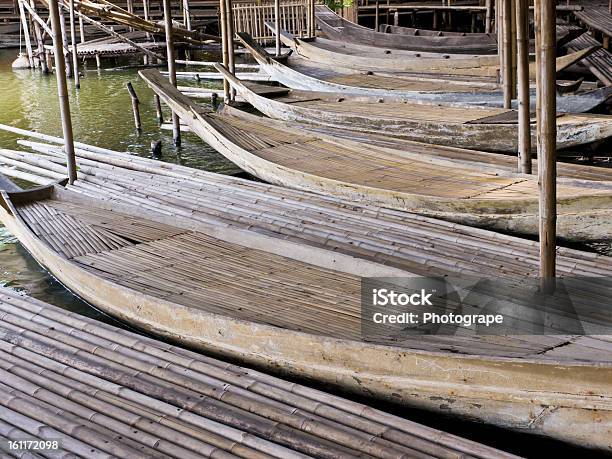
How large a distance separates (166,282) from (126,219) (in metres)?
1.62

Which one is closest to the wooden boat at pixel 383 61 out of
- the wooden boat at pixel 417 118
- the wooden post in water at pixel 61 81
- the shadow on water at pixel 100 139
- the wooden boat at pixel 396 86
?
the wooden boat at pixel 396 86

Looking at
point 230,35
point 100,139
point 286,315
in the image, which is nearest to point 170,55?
point 230,35

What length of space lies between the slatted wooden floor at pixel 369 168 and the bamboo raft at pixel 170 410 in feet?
10.0

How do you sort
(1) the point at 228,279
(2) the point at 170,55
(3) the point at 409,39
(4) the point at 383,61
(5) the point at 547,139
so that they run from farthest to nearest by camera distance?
(3) the point at 409,39 < (4) the point at 383,61 < (2) the point at 170,55 < (1) the point at 228,279 < (5) the point at 547,139

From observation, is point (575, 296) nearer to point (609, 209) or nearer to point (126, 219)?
point (609, 209)

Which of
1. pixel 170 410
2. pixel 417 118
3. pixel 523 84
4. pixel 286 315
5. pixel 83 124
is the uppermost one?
pixel 523 84

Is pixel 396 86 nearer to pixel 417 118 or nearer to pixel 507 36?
pixel 417 118

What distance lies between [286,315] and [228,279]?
0.77m

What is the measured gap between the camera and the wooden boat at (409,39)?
46.2 ft

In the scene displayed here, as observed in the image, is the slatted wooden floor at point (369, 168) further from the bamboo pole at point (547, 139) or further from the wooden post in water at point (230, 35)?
the wooden post in water at point (230, 35)

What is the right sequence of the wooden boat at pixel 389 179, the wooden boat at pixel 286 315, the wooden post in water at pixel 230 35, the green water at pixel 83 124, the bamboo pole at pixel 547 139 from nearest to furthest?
the wooden boat at pixel 286 315 → the bamboo pole at pixel 547 139 → the wooden boat at pixel 389 179 → the green water at pixel 83 124 → the wooden post in water at pixel 230 35

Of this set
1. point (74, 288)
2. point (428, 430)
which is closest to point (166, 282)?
point (74, 288)

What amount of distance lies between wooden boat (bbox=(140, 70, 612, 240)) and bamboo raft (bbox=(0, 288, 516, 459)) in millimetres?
2886

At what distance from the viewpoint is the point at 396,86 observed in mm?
11938
